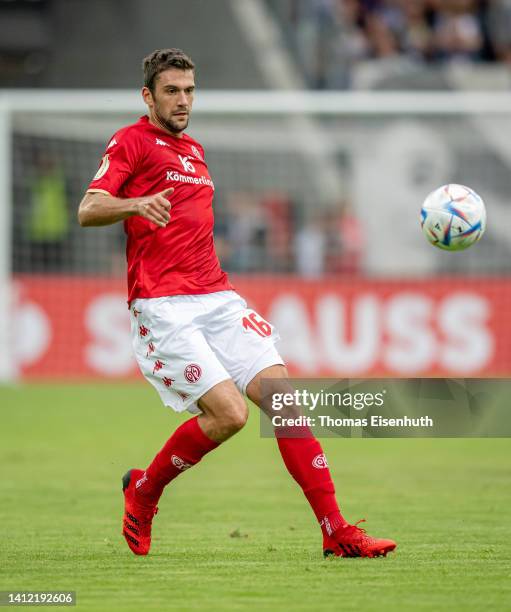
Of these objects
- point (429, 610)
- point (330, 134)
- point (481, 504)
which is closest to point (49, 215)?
point (330, 134)

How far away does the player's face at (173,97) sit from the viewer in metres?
6.80

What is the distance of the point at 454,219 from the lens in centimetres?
736

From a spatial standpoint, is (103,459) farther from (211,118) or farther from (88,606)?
(211,118)

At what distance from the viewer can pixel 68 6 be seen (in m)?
23.1

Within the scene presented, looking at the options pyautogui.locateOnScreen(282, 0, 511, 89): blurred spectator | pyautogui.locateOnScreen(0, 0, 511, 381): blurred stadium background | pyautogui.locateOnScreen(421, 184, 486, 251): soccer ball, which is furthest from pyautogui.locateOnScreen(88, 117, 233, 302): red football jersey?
pyautogui.locateOnScreen(282, 0, 511, 89): blurred spectator

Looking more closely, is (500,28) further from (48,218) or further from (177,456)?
(177,456)

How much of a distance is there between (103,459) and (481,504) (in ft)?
12.3

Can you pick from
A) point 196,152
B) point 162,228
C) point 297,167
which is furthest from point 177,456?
point 297,167

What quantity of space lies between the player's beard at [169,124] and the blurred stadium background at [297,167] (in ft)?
33.4

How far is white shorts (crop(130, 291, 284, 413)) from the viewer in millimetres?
6598

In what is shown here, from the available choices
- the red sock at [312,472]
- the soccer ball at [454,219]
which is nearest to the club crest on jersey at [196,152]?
the soccer ball at [454,219]

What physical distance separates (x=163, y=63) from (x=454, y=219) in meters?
1.83

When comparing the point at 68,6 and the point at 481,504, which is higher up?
the point at 68,6

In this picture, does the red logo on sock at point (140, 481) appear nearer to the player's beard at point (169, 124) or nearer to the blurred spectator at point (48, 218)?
the player's beard at point (169, 124)
